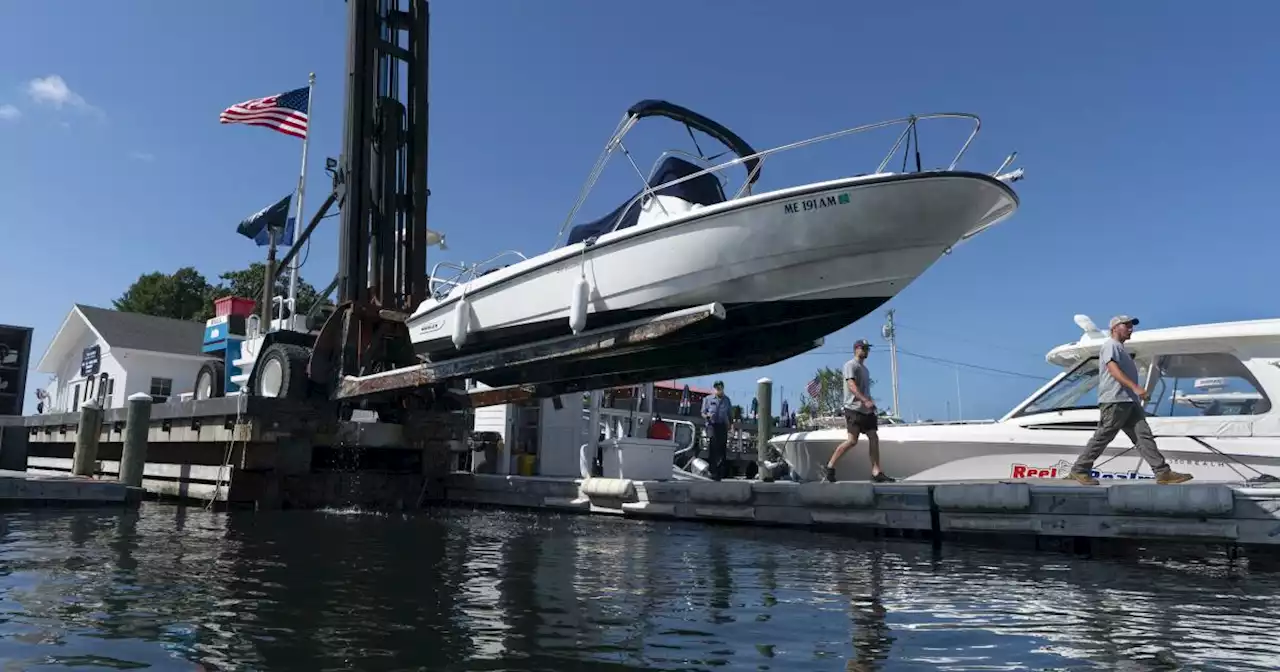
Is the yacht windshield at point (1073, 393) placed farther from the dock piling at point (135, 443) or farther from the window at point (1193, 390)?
the dock piling at point (135, 443)

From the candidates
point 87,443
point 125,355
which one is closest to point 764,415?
point 87,443

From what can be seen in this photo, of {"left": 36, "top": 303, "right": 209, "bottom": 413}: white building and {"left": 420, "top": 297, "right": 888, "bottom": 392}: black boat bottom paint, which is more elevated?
{"left": 36, "top": 303, "right": 209, "bottom": 413}: white building

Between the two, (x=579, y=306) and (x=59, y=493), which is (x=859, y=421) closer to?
(x=579, y=306)

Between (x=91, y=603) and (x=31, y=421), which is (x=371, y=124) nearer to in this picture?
(x=91, y=603)

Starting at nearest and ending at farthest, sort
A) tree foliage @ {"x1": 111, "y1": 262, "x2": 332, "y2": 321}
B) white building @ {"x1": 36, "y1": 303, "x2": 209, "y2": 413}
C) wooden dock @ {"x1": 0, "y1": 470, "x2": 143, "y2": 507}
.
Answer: wooden dock @ {"x1": 0, "y1": 470, "x2": 143, "y2": 507}, white building @ {"x1": 36, "y1": 303, "x2": 209, "y2": 413}, tree foliage @ {"x1": 111, "y1": 262, "x2": 332, "y2": 321}

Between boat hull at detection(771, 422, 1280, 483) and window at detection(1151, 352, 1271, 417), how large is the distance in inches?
14.3

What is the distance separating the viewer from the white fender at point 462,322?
8.16 metres

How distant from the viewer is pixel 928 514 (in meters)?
7.05

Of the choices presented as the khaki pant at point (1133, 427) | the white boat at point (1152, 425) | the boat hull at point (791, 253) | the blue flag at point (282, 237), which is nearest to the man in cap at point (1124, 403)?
the khaki pant at point (1133, 427)

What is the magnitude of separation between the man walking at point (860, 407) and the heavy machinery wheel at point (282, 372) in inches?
235

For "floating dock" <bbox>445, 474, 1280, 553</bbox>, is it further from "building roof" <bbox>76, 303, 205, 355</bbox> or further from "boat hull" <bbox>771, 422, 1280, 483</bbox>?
"building roof" <bbox>76, 303, 205, 355</bbox>

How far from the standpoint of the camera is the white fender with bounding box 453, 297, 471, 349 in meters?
8.16

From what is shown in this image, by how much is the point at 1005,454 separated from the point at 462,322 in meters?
5.35

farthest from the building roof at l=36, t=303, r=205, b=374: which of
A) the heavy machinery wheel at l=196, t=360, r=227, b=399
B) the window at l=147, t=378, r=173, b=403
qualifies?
the heavy machinery wheel at l=196, t=360, r=227, b=399
